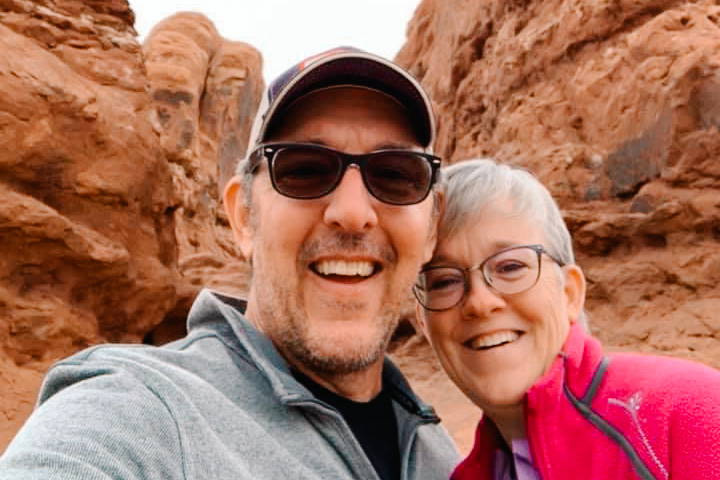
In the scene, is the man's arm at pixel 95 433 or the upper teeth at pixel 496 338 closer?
the man's arm at pixel 95 433

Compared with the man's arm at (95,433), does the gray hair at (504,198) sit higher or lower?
higher

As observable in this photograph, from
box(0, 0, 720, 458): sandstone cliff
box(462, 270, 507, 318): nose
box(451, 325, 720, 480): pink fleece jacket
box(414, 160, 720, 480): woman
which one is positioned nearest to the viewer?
box(451, 325, 720, 480): pink fleece jacket

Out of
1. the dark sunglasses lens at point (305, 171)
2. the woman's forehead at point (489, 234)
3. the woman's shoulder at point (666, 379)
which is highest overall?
the dark sunglasses lens at point (305, 171)

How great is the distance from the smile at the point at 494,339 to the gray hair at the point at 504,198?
351 mm

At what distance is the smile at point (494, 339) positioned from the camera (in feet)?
7.07

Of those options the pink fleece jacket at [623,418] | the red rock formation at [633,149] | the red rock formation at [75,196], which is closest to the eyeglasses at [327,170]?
the pink fleece jacket at [623,418]

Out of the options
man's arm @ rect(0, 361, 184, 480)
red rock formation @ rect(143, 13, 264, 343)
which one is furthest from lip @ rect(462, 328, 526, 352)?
red rock formation @ rect(143, 13, 264, 343)

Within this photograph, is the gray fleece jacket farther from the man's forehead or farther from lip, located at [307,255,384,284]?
the man's forehead

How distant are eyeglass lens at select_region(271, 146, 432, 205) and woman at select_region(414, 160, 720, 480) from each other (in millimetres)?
355

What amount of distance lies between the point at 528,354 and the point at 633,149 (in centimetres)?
934

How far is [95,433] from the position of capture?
1187 mm

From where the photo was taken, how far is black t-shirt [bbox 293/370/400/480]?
1.90 m

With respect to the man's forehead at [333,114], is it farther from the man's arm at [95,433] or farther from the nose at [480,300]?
the man's arm at [95,433]

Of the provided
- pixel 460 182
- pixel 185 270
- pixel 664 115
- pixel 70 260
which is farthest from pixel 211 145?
pixel 460 182
